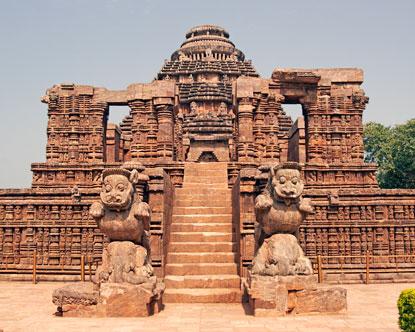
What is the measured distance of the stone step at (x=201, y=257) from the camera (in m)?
9.31

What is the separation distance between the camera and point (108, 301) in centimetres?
692

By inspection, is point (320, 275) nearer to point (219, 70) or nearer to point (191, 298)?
point (191, 298)

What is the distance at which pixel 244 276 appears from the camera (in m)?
8.86

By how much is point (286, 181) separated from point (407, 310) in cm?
300

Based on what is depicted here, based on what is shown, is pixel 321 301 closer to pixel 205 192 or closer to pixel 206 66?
pixel 205 192

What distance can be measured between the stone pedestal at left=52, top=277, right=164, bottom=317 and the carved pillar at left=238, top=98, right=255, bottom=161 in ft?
33.1

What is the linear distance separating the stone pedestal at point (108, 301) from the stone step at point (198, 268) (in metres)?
2.03

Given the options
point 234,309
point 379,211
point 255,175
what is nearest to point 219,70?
point 379,211

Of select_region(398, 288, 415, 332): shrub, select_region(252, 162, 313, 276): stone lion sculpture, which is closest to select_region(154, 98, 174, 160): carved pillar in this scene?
select_region(252, 162, 313, 276): stone lion sculpture

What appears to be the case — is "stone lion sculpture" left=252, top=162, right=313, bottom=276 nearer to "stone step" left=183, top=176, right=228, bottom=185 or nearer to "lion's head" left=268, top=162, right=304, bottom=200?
"lion's head" left=268, top=162, right=304, bottom=200

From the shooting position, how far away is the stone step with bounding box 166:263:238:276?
29.7ft

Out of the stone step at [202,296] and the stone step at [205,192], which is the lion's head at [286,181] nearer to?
the stone step at [202,296]

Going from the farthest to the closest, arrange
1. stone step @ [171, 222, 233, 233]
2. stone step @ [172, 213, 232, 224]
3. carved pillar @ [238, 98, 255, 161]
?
1. carved pillar @ [238, 98, 255, 161]
2. stone step @ [172, 213, 232, 224]
3. stone step @ [171, 222, 233, 233]

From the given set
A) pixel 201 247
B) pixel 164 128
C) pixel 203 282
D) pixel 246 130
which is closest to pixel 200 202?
pixel 201 247
